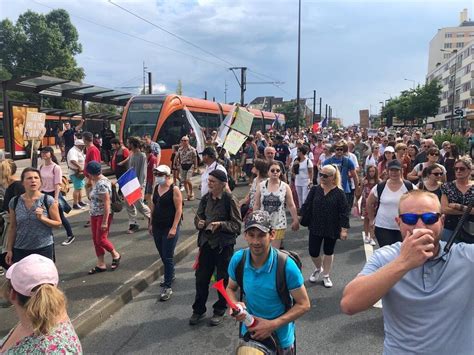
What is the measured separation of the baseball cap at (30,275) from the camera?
2.01 m

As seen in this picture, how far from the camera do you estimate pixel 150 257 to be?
20.2 ft

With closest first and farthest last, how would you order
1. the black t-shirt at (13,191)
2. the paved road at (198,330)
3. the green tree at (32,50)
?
the paved road at (198,330) < the black t-shirt at (13,191) < the green tree at (32,50)

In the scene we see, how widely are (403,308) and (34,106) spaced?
754 inches

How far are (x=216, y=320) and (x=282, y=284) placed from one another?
1915 mm

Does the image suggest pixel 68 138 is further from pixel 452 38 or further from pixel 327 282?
pixel 452 38

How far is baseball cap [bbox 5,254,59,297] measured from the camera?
201 centimetres

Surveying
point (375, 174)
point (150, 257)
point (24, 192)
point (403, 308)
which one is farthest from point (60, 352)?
point (375, 174)

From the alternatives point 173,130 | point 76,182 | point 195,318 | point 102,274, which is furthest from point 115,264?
point 173,130

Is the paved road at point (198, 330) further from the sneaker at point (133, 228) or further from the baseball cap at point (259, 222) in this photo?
the sneaker at point (133, 228)

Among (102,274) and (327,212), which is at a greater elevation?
(327,212)

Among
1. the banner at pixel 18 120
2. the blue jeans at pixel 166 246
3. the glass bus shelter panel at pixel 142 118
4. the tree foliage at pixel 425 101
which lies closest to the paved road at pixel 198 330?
the blue jeans at pixel 166 246

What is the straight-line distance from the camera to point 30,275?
2018 millimetres

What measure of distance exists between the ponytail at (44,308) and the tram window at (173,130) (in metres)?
13.4

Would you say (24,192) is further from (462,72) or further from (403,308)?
(462,72)
